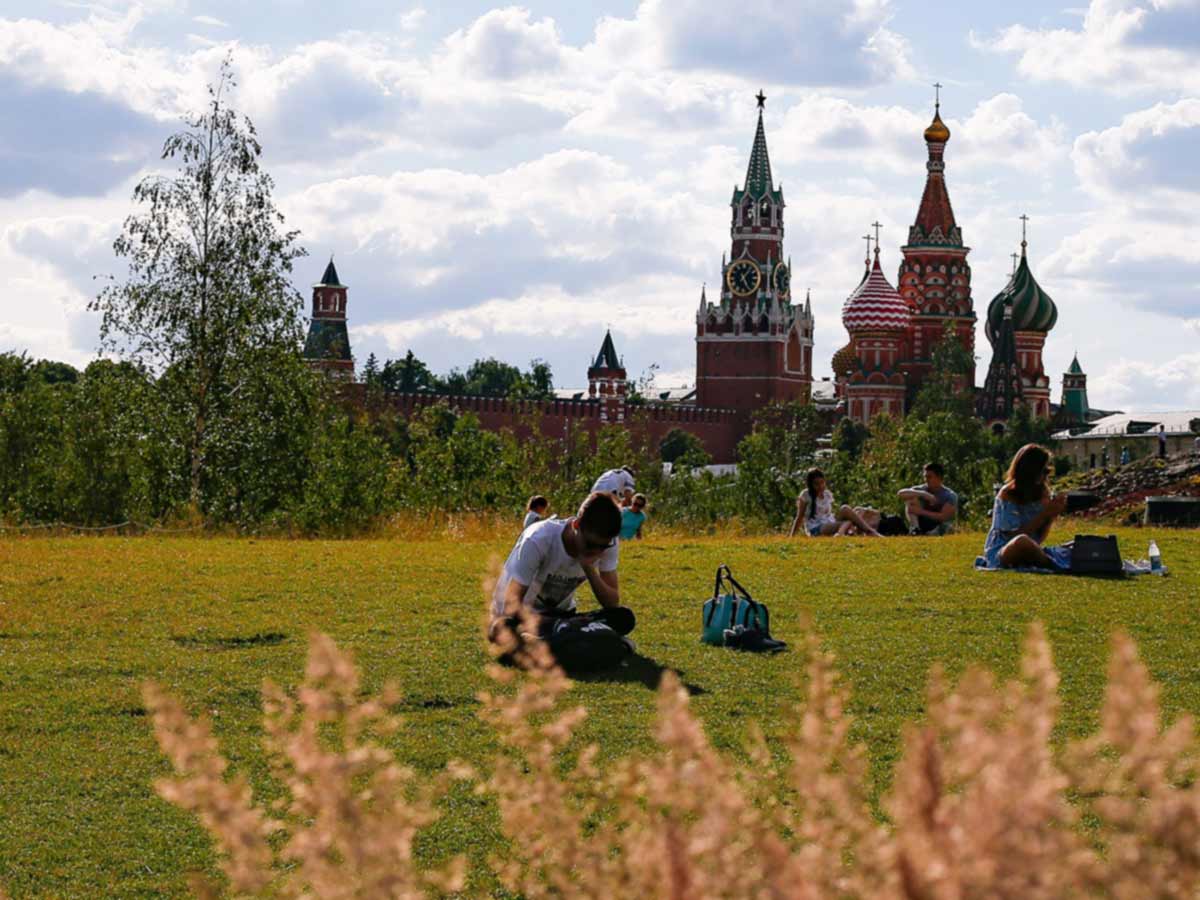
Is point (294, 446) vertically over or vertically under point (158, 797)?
over

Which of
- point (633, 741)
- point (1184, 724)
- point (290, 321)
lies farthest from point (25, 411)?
point (1184, 724)

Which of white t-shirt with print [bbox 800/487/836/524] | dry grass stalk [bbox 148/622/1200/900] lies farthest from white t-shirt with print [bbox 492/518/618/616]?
white t-shirt with print [bbox 800/487/836/524]

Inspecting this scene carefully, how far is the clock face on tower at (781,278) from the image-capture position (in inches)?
4840

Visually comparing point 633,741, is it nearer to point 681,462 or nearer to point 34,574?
point 34,574

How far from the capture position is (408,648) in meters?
9.36

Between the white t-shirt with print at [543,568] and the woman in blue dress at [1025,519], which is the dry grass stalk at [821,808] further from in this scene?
the woman in blue dress at [1025,519]

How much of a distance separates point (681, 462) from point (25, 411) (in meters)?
13.6

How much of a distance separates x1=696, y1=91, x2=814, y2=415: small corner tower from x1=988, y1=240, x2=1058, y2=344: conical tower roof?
19710 millimetres

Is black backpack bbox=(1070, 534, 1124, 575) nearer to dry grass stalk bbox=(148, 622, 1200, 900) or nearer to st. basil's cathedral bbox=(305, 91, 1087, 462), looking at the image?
dry grass stalk bbox=(148, 622, 1200, 900)

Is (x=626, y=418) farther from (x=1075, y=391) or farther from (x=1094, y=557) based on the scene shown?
(x=1094, y=557)

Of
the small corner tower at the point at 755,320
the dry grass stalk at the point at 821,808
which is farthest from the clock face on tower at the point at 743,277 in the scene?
the dry grass stalk at the point at 821,808

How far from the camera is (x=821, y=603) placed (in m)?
11.3

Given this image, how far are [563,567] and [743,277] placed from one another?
116 metres

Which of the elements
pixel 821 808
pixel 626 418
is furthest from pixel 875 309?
pixel 821 808
